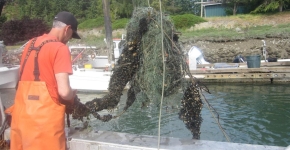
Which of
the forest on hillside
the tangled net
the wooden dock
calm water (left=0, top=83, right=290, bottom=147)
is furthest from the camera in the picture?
the forest on hillside

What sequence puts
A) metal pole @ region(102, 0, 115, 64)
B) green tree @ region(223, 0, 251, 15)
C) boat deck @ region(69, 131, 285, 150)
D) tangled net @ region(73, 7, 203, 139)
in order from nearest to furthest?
boat deck @ region(69, 131, 285, 150) < tangled net @ region(73, 7, 203, 139) < metal pole @ region(102, 0, 115, 64) < green tree @ region(223, 0, 251, 15)

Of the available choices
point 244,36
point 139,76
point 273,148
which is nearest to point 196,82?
point 139,76

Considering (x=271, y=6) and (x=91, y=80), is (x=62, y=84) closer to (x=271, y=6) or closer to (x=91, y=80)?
(x=91, y=80)

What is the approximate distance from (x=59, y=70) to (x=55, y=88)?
0.25 m

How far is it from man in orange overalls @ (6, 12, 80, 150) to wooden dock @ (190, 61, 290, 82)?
1495cm

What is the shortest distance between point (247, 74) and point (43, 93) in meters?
15.4

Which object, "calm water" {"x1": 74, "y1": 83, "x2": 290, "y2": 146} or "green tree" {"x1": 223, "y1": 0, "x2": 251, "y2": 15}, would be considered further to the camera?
"green tree" {"x1": 223, "y1": 0, "x2": 251, "y2": 15}

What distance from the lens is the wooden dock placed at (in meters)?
16.6

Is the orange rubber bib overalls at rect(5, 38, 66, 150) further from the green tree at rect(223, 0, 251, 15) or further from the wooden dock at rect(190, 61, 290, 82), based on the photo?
the green tree at rect(223, 0, 251, 15)

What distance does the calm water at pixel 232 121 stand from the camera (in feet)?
25.9

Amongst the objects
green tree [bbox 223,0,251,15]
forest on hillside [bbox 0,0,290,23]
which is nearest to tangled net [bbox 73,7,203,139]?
forest on hillside [bbox 0,0,290,23]

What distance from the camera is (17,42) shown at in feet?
117

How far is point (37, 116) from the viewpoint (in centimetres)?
288

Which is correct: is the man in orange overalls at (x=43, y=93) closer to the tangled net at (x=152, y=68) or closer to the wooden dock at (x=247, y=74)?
the tangled net at (x=152, y=68)
